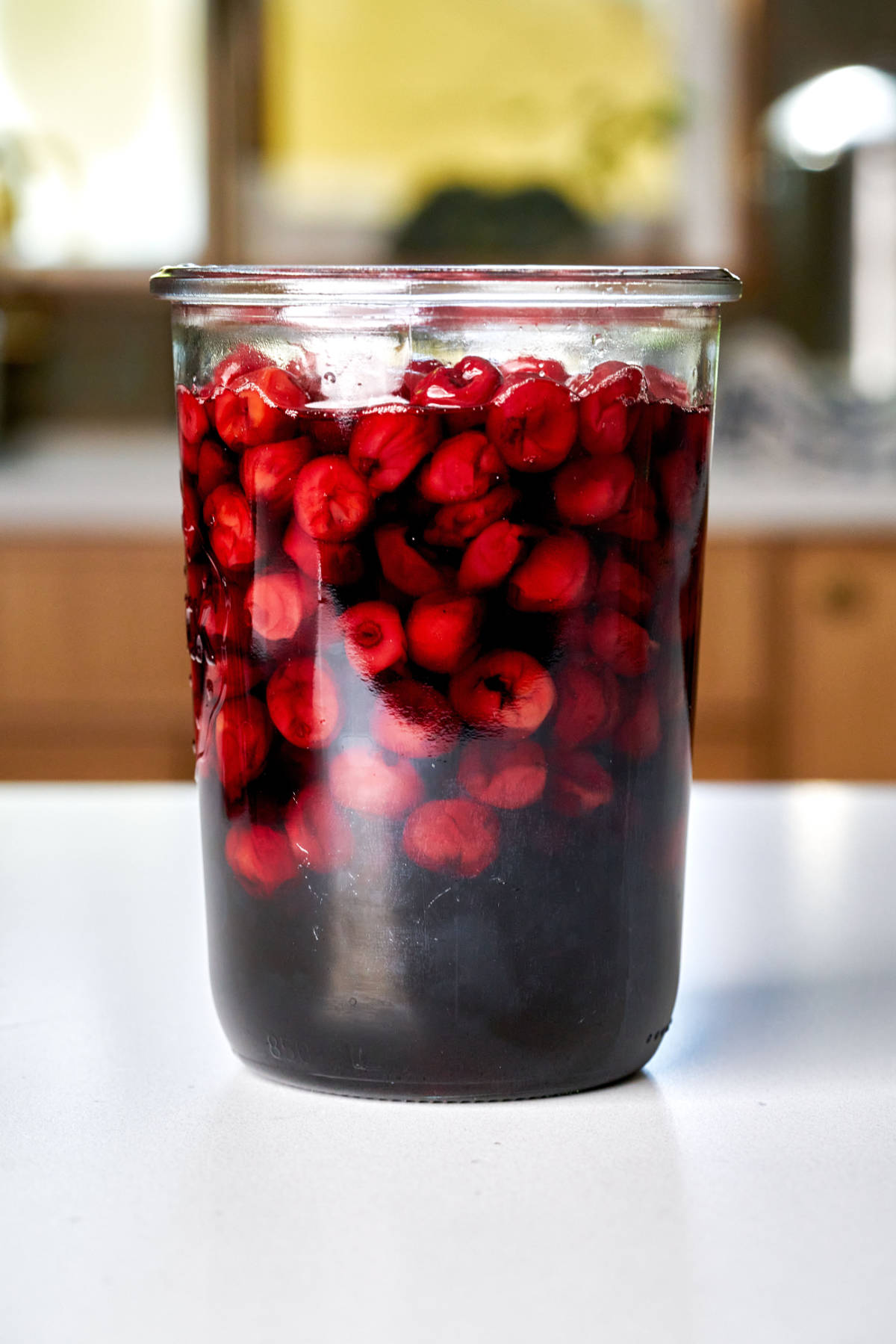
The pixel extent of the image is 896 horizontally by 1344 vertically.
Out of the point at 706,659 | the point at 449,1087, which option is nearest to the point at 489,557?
the point at 449,1087

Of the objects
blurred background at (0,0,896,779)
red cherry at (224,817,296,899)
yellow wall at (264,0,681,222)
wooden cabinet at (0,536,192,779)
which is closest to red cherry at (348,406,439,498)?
red cherry at (224,817,296,899)

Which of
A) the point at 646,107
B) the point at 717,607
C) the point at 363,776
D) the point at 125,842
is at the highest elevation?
the point at 646,107

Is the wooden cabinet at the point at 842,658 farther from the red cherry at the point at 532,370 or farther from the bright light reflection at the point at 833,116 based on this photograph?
the red cherry at the point at 532,370

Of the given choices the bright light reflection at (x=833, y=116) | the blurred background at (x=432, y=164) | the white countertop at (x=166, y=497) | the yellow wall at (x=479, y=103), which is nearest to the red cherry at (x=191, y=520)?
the white countertop at (x=166, y=497)

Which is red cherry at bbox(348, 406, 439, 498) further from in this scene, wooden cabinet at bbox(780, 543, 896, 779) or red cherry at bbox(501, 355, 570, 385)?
wooden cabinet at bbox(780, 543, 896, 779)

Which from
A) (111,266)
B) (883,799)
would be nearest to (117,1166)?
(883,799)

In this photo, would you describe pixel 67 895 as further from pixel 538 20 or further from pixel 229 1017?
pixel 538 20

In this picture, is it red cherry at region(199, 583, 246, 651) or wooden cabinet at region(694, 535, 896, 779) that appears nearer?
red cherry at region(199, 583, 246, 651)
